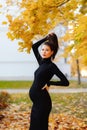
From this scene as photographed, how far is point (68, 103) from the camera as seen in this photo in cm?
1348

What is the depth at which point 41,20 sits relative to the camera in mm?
8531

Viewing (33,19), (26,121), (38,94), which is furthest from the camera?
(26,121)

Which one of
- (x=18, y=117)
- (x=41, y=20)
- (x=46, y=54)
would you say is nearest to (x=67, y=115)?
(x=18, y=117)

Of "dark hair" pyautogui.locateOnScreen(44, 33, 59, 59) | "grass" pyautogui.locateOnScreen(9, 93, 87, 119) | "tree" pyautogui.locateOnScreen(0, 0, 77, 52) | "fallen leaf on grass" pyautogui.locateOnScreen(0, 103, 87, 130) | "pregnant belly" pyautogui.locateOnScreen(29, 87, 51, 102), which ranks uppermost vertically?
"tree" pyautogui.locateOnScreen(0, 0, 77, 52)

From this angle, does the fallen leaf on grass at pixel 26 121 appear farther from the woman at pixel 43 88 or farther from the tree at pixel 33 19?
the woman at pixel 43 88

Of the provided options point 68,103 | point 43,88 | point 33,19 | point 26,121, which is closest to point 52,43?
point 43,88

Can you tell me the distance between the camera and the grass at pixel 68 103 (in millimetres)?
11706

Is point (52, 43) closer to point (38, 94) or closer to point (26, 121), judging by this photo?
point (38, 94)

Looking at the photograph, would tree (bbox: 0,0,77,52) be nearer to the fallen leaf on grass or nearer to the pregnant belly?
the fallen leaf on grass

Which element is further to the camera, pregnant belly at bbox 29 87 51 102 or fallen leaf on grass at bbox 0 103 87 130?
fallen leaf on grass at bbox 0 103 87 130

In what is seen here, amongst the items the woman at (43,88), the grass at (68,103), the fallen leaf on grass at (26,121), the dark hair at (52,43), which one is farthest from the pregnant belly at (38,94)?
the grass at (68,103)

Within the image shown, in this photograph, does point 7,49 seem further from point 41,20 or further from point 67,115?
point 41,20

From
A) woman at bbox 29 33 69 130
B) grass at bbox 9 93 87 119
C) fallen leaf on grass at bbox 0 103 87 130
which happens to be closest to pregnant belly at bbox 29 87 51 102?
woman at bbox 29 33 69 130

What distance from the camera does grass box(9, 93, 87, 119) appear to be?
38.4 feet
